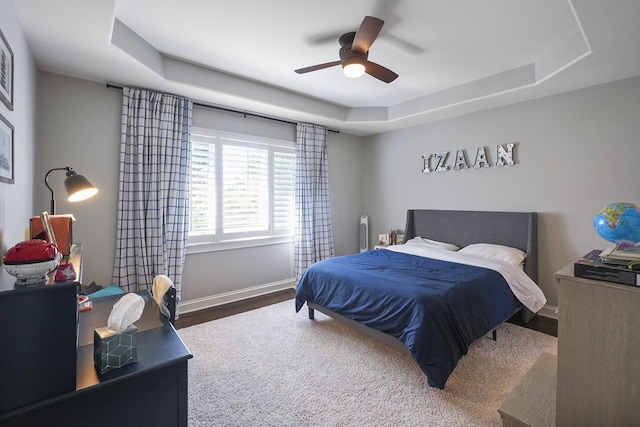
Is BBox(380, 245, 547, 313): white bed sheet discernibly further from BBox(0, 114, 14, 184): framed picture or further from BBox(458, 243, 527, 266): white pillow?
BBox(0, 114, 14, 184): framed picture

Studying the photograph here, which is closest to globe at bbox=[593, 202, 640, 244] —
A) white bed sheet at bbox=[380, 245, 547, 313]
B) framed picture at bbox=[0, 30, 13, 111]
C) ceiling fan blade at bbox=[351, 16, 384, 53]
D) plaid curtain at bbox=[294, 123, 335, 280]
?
ceiling fan blade at bbox=[351, 16, 384, 53]

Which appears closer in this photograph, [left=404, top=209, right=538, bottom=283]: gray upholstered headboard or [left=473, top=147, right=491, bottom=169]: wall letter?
[left=404, top=209, right=538, bottom=283]: gray upholstered headboard

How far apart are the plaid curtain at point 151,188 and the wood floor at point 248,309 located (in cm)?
42

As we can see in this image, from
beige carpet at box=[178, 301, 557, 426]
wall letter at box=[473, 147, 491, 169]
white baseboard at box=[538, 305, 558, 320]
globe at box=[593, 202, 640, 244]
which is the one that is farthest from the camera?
wall letter at box=[473, 147, 491, 169]

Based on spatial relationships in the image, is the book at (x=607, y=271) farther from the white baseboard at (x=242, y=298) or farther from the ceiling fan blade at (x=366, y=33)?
the white baseboard at (x=242, y=298)

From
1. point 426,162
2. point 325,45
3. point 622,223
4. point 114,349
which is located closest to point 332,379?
point 114,349

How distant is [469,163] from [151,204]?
13.1 ft

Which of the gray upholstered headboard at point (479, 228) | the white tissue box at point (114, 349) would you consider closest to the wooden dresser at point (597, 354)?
the white tissue box at point (114, 349)

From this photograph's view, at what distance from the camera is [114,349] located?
3.54 feet

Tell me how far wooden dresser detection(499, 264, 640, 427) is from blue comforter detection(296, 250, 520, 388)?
0.75 m

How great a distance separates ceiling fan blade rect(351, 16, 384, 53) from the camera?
75.0 inches

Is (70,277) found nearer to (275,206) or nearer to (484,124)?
(275,206)

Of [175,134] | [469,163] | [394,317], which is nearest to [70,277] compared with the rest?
[394,317]

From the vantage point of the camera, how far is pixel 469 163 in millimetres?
3945
